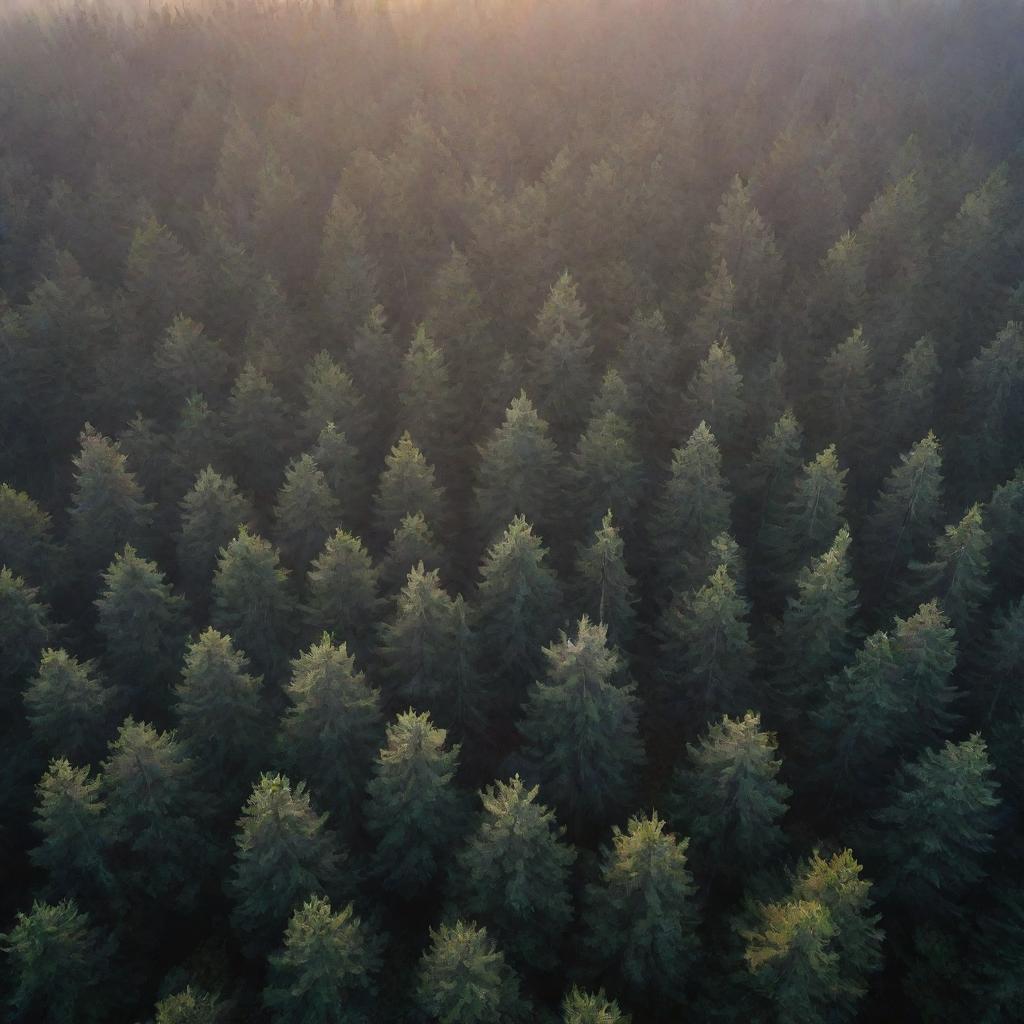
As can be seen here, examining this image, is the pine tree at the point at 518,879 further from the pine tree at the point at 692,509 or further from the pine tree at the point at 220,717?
the pine tree at the point at 692,509

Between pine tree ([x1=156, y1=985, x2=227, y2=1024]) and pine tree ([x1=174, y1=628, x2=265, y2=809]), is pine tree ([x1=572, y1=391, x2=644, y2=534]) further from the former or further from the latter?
pine tree ([x1=156, y1=985, x2=227, y2=1024])

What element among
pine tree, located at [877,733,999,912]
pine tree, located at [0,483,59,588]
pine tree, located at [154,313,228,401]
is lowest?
pine tree, located at [877,733,999,912]

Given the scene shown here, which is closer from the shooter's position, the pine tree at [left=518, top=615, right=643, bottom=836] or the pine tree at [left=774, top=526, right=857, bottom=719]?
the pine tree at [left=518, top=615, right=643, bottom=836]

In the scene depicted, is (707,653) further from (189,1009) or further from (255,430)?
(255,430)

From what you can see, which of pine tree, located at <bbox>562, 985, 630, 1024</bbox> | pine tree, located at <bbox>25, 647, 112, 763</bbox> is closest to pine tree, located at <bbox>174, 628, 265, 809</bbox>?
pine tree, located at <bbox>25, 647, 112, 763</bbox>

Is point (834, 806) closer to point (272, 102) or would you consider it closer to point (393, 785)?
point (393, 785)

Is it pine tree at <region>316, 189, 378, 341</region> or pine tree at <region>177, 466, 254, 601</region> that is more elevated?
pine tree at <region>316, 189, 378, 341</region>

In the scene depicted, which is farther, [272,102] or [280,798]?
[272,102]

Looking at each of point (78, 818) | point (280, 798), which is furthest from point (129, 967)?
point (280, 798)
